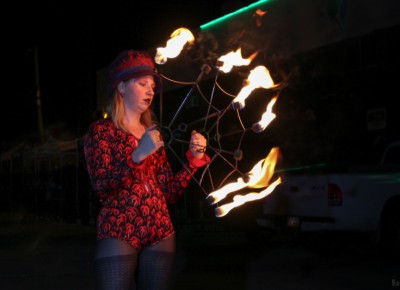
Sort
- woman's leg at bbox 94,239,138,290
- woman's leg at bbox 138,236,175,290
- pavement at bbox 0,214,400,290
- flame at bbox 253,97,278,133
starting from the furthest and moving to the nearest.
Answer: pavement at bbox 0,214,400,290 → flame at bbox 253,97,278,133 → woman's leg at bbox 138,236,175,290 → woman's leg at bbox 94,239,138,290

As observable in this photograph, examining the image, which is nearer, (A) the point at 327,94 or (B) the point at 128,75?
(B) the point at 128,75

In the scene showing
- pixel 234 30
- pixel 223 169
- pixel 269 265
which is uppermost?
pixel 234 30

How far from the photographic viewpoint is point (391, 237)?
10523mm

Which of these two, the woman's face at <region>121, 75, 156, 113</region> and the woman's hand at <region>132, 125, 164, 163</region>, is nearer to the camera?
the woman's hand at <region>132, 125, 164, 163</region>

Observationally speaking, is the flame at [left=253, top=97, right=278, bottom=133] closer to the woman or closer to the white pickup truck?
the woman

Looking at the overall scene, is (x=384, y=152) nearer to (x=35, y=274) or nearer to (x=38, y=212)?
(x=35, y=274)

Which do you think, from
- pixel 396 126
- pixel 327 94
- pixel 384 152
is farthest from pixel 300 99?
pixel 384 152

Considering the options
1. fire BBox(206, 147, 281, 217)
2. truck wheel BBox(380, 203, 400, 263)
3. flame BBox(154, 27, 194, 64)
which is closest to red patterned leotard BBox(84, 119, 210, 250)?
fire BBox(206, 147, 281, 217)

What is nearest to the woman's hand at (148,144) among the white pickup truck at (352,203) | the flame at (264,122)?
the flame at (264,122)

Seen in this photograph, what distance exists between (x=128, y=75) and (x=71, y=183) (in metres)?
18.0

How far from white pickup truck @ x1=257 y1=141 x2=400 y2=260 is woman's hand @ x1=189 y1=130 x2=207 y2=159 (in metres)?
7.32

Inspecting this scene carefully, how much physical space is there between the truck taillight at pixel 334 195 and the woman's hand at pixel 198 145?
733cm

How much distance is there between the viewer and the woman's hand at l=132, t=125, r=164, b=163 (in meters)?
3.20

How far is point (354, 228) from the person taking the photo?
10617 millimetres
